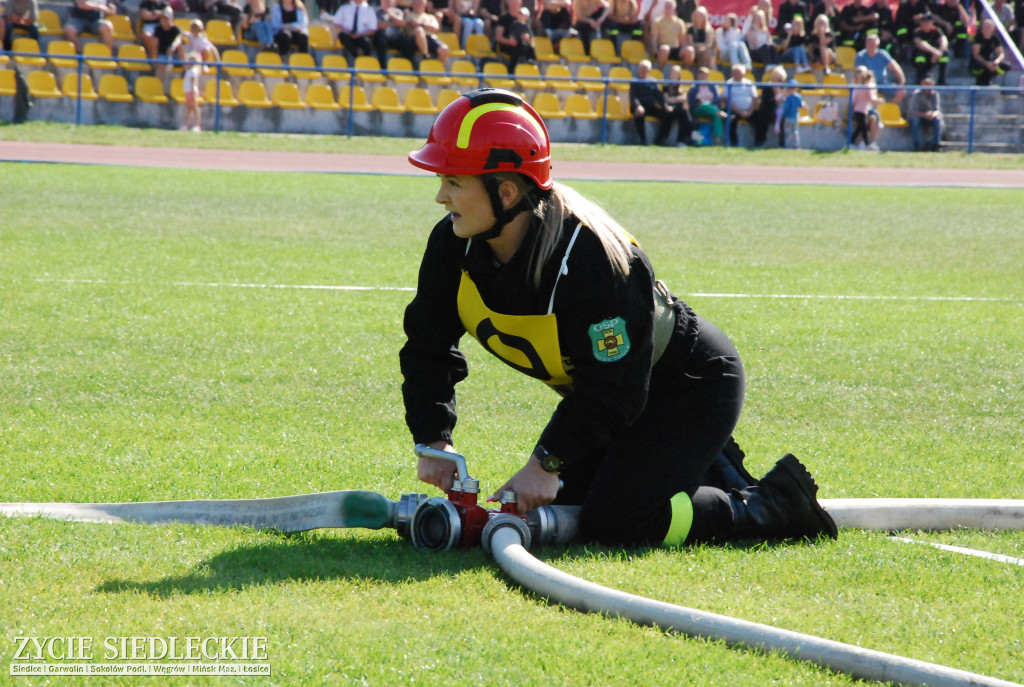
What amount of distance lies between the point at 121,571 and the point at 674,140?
22615 mm

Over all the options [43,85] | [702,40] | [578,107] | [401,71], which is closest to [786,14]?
[702,40]

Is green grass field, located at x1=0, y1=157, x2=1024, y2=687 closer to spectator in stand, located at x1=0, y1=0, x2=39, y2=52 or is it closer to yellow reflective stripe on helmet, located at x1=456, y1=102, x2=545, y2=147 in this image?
yellow reflective stripe on helmet, located at x1=456, y1=102, x2=545, y2=147

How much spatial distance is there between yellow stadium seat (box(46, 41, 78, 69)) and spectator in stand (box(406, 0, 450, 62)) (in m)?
6.86

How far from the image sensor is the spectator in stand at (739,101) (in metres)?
24.1

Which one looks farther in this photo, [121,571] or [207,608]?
[121,571]

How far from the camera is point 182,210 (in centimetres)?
1330

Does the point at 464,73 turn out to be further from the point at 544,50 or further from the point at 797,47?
the point at 797,47

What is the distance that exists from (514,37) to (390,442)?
21.6 meters

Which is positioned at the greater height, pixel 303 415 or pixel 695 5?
pixel 695 5

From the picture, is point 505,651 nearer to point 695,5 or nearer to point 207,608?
point 207,608

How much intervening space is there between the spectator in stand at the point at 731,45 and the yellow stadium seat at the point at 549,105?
4.49 metres

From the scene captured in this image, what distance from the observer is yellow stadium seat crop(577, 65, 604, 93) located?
2434cm

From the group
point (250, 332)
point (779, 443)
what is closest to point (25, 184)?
point (250, 332)

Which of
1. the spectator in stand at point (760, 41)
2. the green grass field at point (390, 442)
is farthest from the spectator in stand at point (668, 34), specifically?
the green grass field at point (390, 442)
